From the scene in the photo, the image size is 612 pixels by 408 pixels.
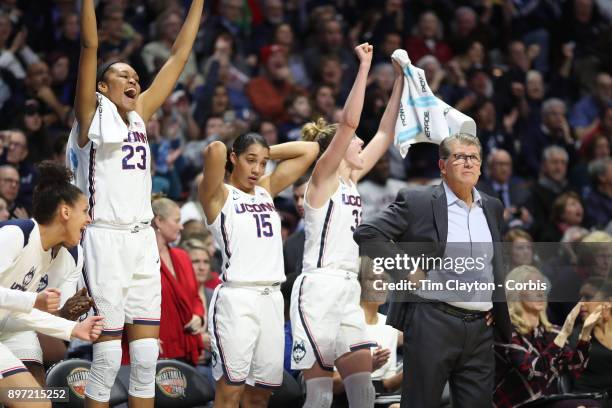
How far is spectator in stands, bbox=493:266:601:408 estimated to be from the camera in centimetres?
773

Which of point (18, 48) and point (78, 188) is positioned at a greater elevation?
point (18, 48)

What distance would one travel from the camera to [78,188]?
21.4ft

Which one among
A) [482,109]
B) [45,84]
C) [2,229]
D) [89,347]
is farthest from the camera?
[482,109]

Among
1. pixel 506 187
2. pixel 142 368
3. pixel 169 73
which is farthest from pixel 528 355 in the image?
pixel 506 187

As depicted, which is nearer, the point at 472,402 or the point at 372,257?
the point at 472,402

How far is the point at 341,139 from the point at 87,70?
1.63m

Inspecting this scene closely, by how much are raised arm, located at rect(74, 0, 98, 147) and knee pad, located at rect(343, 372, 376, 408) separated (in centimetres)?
229

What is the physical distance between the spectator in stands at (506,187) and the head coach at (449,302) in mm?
4802

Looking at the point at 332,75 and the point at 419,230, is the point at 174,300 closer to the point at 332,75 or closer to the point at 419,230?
the point at 419,230

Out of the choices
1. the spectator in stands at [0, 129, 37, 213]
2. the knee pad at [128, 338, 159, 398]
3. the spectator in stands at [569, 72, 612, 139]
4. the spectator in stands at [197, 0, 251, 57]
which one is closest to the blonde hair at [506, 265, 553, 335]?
the knee pad at [128, 338, 159, 398]

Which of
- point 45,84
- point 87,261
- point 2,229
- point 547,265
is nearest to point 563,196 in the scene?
point 547,265

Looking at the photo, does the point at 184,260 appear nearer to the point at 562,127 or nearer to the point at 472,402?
the point at 472,402

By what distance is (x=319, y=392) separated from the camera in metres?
7.39

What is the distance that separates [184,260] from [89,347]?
944 mm
